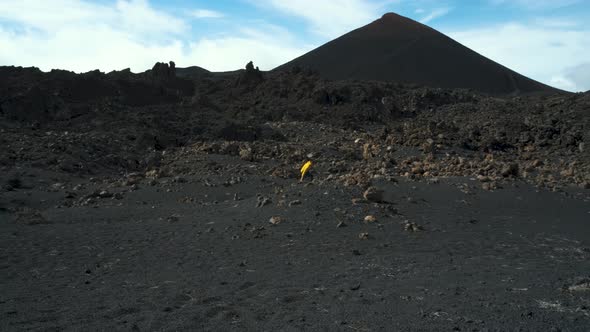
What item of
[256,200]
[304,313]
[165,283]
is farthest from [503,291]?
[256,200]

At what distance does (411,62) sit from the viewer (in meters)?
45.8

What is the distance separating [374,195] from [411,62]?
39.9m

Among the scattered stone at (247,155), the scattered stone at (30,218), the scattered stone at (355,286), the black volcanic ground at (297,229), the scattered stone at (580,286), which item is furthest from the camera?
the scattered stone at (247,155)

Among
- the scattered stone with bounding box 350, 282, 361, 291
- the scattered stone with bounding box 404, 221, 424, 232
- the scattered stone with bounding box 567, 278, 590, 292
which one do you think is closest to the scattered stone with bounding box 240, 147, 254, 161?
the scattered stone with bounding box 404, 221, 424, 232

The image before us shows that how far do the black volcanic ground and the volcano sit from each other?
24.4 metres

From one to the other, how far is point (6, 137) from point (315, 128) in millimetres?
8656

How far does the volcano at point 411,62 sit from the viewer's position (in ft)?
140

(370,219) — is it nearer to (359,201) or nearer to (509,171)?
(359,201)

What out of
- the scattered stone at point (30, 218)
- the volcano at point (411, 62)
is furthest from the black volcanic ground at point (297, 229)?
the volcano at point (411, 62)

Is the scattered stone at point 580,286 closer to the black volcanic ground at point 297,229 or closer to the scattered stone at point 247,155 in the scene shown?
the black volcanic ground at point 297,229

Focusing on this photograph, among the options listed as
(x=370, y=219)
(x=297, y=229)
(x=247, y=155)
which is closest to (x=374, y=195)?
(x=370, y=219)

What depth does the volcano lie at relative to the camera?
140ft

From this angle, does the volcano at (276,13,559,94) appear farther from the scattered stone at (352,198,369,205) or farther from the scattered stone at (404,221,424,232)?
the scattered stone at (404,221,424,232)

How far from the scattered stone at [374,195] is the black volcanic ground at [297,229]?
5 centimetres
